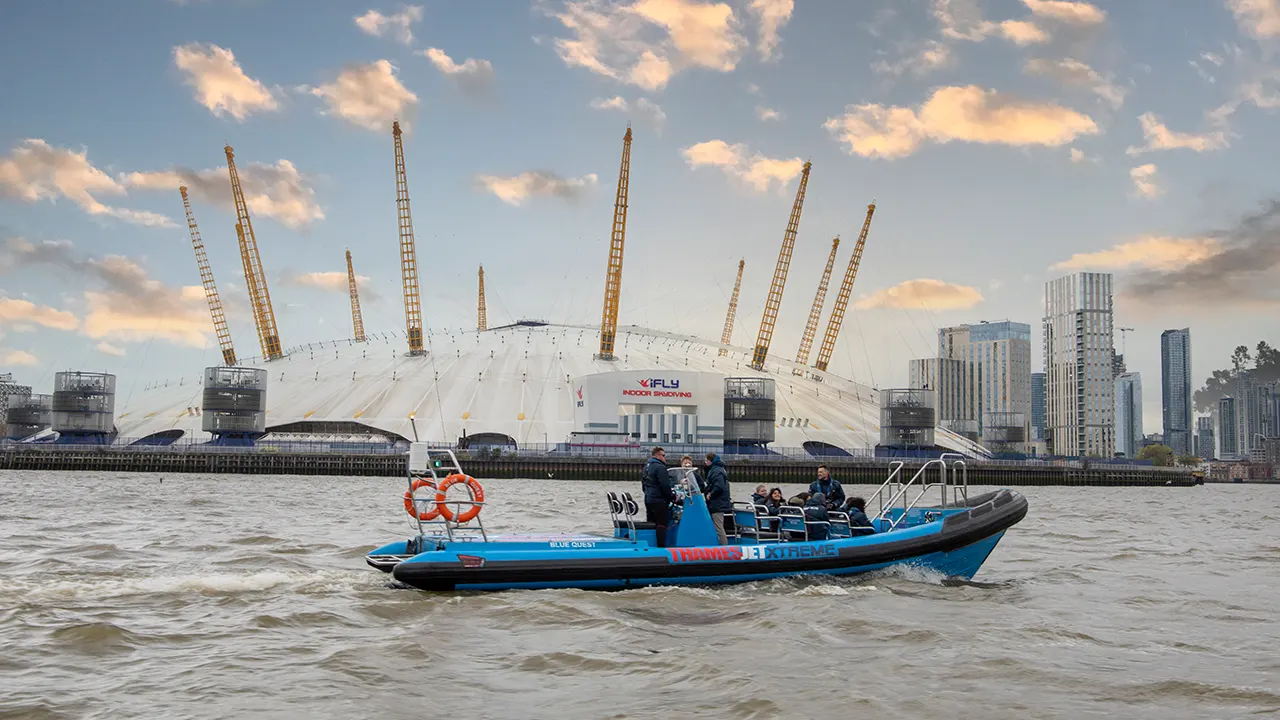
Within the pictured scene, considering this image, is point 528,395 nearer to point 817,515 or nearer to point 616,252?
point 616,252

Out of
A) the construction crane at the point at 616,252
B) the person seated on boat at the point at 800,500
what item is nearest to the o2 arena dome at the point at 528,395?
the construction crane at the point at 616,252

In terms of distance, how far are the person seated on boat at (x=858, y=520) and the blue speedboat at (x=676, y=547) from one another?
9 cm

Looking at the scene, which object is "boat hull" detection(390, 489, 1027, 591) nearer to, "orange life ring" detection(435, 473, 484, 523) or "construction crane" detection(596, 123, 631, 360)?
"orange life ring" detection(435, 473, 484, 523)

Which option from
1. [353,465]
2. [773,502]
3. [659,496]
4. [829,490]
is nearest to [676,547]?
[659,496]

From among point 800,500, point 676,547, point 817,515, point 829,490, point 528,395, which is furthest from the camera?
point 528,395

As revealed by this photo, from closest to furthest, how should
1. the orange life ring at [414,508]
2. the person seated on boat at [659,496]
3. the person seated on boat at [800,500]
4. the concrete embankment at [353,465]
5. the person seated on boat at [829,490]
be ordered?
1. the orange life ring at [414,508]
2. the person seated on boat at [659,496]
3. the person seated on boat at [829,490]
4. the person seated on boat at [800,500]
5. the concrete embankment at [353,465]

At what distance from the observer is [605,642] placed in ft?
45.4

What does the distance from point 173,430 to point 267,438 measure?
332 inches

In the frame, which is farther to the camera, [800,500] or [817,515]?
[800,500]

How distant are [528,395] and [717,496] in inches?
2903

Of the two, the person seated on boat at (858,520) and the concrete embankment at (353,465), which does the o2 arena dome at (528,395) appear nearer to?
the concrete embankment at (353,465)

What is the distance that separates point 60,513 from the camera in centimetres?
3083

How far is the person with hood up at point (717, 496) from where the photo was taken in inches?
722

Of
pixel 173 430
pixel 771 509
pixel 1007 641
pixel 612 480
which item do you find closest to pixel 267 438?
pixel 173 430
